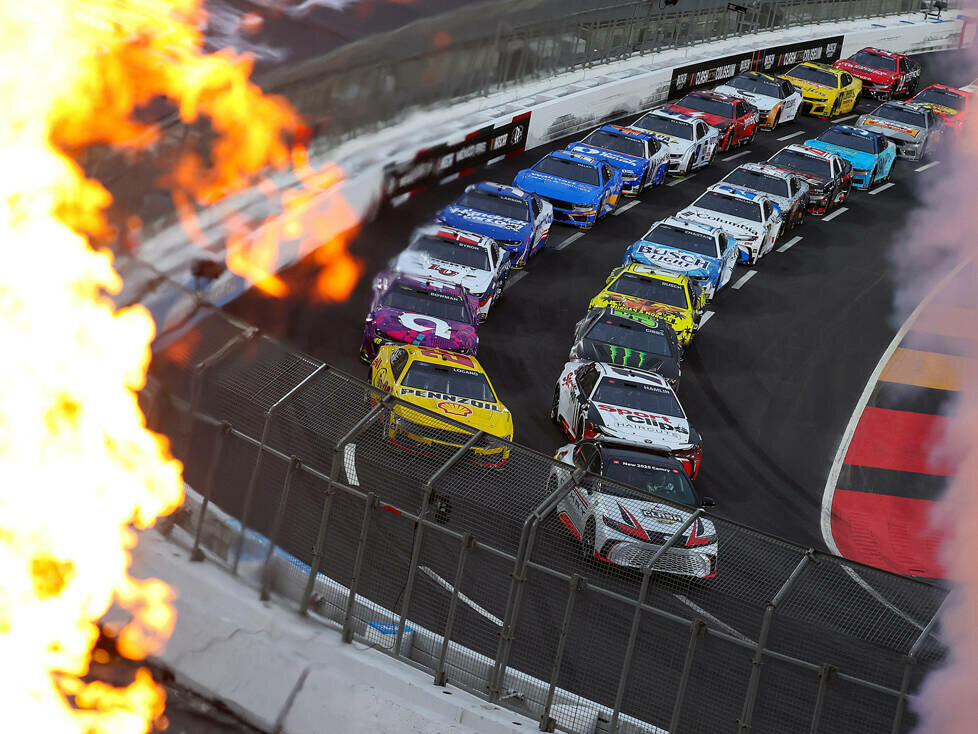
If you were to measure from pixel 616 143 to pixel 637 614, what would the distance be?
68.8 ft

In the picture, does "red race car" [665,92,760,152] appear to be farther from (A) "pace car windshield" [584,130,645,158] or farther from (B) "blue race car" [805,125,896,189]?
(A) "pace car windshield" [584,130,645,158]

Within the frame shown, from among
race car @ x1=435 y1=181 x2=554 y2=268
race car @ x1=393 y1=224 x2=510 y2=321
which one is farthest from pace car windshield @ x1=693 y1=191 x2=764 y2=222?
race car @ x1=393 y1=224 x2=510 y2=321

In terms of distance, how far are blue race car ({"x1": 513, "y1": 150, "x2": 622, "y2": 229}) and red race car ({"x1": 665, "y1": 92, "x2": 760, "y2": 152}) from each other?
258 inches

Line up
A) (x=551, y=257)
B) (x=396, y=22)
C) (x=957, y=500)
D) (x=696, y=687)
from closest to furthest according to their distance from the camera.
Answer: (x=696, y=687)
(x=957, y=500)
(x=551, y=257)
(x=396, y=22)

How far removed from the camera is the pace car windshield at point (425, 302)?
62.7 ft

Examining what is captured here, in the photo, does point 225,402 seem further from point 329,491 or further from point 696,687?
point 696,687

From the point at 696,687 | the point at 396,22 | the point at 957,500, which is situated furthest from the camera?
the point at 396,22

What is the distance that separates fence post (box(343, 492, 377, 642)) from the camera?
32.7 ft

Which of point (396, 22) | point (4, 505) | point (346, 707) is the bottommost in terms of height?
point (346, 707)

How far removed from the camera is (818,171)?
2994 cm

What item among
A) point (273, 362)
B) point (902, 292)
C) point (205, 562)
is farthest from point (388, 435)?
point (902, 292)

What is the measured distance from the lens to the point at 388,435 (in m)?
10.2

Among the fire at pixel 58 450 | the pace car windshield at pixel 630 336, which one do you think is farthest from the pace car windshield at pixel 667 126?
the fire at pixel 58 450

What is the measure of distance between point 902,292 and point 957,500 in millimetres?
8869
